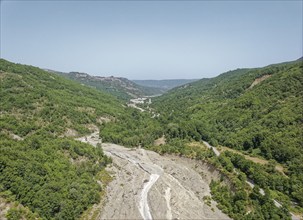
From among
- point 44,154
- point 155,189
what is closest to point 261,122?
point 155,189

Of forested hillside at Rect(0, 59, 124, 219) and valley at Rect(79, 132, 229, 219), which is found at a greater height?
forested hillside at Rect(0, 59, 124, 219)

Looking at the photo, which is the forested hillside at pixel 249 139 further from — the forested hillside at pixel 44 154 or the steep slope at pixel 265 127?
the forested hillside at pixel 44 154

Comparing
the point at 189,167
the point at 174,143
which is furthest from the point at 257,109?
the point at 189,167

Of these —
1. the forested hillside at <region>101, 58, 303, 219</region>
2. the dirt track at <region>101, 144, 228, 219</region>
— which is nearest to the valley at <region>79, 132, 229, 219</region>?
the dirt track at <region>101, 144, 228, 219</region>

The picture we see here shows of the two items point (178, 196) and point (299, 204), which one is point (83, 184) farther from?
point (299, 204)

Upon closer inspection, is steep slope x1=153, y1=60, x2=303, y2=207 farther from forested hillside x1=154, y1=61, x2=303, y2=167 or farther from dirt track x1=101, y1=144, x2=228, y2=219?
dirt track x1=101, y1=144, x2=228, y2=219

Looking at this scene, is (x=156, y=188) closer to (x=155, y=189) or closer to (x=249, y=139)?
(x=155, y=189)
